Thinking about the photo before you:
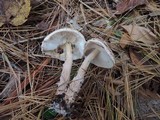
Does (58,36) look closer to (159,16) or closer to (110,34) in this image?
(110,34)

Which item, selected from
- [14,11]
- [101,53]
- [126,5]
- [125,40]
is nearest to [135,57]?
[125,40]

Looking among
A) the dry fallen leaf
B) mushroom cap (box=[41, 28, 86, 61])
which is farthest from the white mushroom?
the dry fallen leaf

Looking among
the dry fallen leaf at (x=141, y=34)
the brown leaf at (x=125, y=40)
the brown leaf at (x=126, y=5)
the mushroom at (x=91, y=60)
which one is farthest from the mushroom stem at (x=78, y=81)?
the brown leaf at (x=126, y=5)

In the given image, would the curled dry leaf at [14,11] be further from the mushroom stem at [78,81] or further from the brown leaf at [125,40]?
the brown leaf at [125,40]

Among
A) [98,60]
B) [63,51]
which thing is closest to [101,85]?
[98,60]

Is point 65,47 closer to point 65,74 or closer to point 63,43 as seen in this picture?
point 63,43

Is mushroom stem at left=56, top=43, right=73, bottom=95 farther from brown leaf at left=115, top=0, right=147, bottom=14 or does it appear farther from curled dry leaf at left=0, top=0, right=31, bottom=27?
brown leaf at left=115, top=0, right=147, bottom=14
